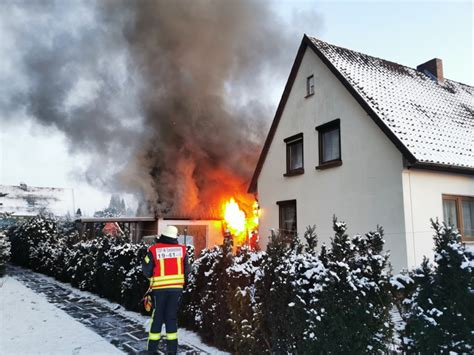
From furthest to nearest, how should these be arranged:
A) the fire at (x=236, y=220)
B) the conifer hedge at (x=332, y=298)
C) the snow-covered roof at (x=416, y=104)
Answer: the fire at (x=236, y=220)
the snow-covered roof at (x=416, y=104)
the conifer hedge at (x=332, y=298)

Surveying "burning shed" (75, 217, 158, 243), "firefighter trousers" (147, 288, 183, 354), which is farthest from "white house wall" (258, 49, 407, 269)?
"burning shed" (75, 217, 158, 243)

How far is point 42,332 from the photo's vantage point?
605cm

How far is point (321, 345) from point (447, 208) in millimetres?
6152

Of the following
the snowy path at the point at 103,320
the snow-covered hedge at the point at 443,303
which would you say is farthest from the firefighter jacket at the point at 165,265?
Result: the snow-covered hedge at the point at 443,303

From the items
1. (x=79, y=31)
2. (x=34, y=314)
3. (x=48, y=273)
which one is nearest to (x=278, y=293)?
(x=34, y=314)

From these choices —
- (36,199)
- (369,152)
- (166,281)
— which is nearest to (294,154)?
(369,152)

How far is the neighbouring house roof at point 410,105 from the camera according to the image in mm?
7828

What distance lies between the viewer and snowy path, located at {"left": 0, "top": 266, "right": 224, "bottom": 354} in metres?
5.25

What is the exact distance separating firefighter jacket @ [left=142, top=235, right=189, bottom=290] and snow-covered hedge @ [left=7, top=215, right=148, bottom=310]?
2386 millimetres

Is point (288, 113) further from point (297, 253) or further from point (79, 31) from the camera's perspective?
point (79, 31)

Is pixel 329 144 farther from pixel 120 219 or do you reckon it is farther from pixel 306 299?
pixel 120 219

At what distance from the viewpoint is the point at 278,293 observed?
12.8 ft

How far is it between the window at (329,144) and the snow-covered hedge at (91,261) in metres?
5.23

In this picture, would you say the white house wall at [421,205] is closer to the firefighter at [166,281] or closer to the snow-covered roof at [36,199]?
the firefighter at [166,281]
